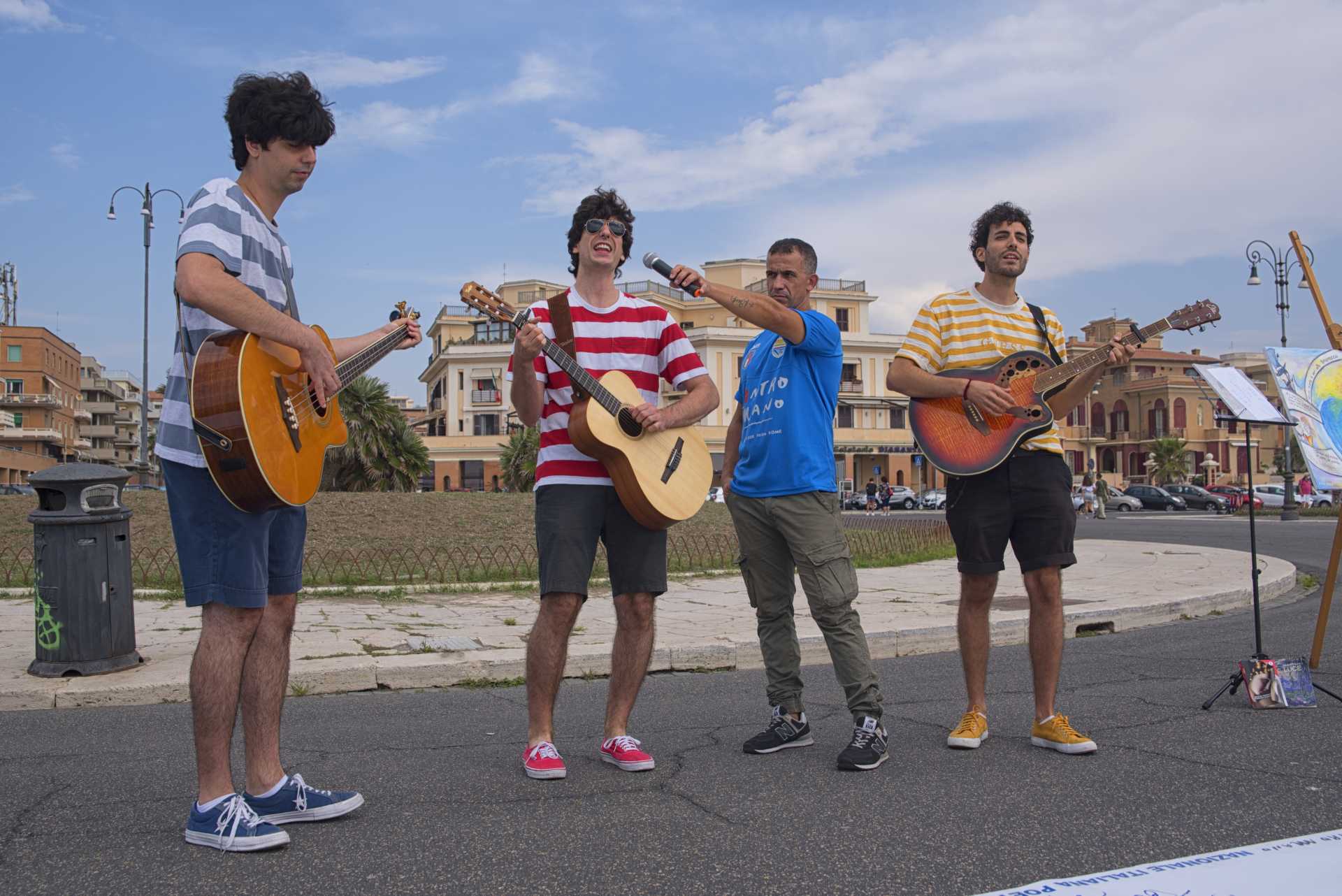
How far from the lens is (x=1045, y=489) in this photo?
15.1 ft

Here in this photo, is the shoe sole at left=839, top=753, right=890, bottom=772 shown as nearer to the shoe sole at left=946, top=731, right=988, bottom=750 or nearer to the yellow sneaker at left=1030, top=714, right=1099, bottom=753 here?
the shoe sole at left=946, top=731, right=988, bottom=750

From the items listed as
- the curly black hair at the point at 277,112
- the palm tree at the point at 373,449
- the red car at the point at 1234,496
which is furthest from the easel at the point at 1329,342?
the red car at the point at 1234,496

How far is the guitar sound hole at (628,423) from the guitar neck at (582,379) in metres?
0.02

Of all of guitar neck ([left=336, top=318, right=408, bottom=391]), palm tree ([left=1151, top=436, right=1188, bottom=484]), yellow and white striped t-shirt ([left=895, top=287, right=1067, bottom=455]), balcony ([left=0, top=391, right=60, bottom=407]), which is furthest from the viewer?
balcony ([left=0, top=391, right=60, bottom=407])

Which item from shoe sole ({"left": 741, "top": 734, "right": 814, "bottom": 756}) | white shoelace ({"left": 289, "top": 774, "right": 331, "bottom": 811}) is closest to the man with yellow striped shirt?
shoe sole ({"left": 741, "top": 734, "right": 814, "bottom": 756})

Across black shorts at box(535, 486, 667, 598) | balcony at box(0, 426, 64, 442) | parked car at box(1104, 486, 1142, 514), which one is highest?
balcony at box(0, 426, 64, 442)

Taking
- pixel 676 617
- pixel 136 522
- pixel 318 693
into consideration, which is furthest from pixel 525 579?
pixel 136 522

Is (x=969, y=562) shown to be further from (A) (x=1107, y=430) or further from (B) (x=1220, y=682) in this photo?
(A) (x=1107, y=430)

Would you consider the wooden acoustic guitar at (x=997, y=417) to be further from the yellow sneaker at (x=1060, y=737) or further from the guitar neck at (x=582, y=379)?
the guitar neck at (x=582, y=379)

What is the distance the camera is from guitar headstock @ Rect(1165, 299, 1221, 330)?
16.4ft

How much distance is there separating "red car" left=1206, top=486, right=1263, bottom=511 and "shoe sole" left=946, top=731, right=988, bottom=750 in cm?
4522

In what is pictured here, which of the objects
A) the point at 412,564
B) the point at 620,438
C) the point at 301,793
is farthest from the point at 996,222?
the point at 412,564

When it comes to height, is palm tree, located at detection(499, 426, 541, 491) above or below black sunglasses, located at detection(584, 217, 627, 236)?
below

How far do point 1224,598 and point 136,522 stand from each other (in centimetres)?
1330
